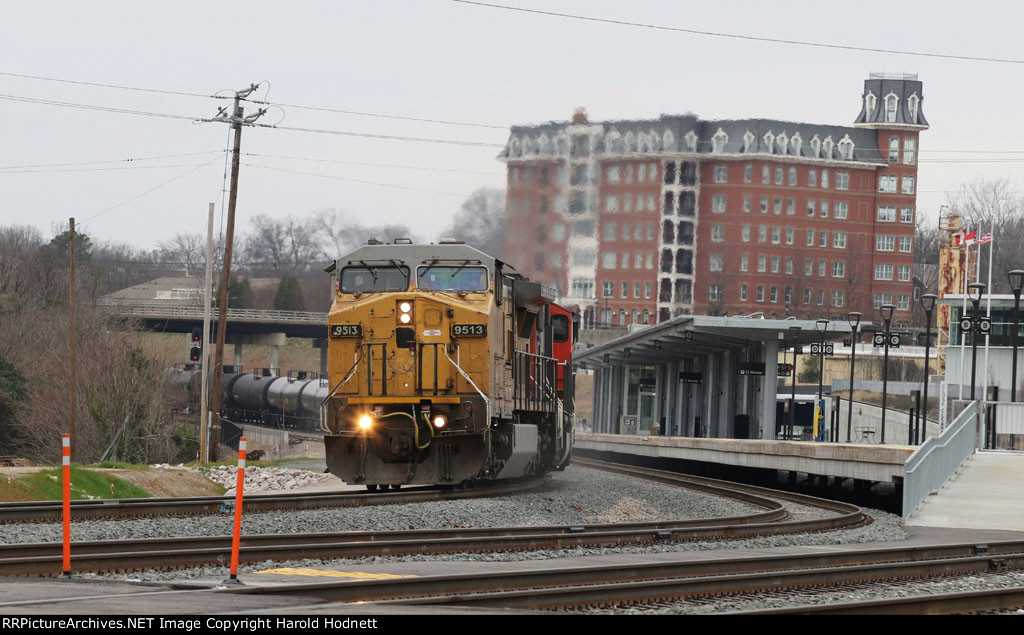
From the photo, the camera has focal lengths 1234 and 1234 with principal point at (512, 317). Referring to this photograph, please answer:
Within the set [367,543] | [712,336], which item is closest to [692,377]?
[712,336]

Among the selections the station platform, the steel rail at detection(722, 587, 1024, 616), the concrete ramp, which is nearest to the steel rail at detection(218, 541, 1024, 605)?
the steel rail at detection(722, 587, 1024, 616)

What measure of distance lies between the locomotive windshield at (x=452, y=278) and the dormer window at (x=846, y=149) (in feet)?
389

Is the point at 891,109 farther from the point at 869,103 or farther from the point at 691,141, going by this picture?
the point at 691,141

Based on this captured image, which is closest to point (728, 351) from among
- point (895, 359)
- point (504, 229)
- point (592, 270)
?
point (504, 229)

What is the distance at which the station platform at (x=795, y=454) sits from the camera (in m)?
25.3

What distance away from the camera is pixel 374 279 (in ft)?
69.8

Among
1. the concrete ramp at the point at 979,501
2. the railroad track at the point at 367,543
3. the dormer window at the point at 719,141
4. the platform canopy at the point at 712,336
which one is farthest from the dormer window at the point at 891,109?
the railroad track at the point at 367,543

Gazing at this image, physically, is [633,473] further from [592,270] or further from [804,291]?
[804,291]

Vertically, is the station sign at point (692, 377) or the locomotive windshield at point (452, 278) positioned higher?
the locomotive windshield at point (452, 278)

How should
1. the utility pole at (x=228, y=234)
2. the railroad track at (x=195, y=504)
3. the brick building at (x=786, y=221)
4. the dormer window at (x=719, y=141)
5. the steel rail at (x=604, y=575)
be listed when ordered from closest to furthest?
1. the steel rail at (x=604, y=575)
2. the railroad track at (x=195, y=504)
3. the utility pole at (x=228, y=234)
4. the brick building at (x=786, y=221)
5. the dormer window at (x=719, y=141)

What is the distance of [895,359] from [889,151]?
27331 mm

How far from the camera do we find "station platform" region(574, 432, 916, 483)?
998 inches

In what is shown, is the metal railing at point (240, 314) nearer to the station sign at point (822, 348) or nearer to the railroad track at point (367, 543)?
the station sign at point (822, 348)

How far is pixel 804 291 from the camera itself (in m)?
131
